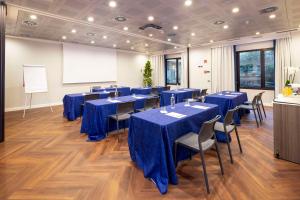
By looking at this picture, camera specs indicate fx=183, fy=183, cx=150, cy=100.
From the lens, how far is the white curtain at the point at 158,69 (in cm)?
1198

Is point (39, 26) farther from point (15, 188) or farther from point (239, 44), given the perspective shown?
point (239, 44)

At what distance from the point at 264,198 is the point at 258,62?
306 inches

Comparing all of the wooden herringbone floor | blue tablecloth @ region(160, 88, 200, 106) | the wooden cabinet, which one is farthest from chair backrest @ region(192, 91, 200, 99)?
the wooden cabinet

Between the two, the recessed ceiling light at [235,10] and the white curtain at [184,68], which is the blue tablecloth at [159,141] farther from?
the white curtain at [184,68]

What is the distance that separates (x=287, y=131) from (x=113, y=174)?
2.64m

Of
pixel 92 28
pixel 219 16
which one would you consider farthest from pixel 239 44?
pixel 92 28

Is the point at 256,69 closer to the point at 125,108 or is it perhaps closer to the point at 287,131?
the point at 287,131

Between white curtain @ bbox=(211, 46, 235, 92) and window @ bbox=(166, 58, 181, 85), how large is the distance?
256cm

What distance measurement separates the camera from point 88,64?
373 inches

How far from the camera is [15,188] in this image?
2205 millimetres

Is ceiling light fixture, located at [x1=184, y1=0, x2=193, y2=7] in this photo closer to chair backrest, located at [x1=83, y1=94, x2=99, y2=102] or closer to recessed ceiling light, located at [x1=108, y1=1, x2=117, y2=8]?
recessed ceiling light, located at [x1=108, y1=1, x2=117, y2=8]

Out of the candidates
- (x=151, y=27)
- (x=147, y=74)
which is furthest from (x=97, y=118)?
(x=147, y=74)

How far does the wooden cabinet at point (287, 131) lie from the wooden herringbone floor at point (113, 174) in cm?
15

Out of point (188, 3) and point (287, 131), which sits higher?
point (188, 3)
